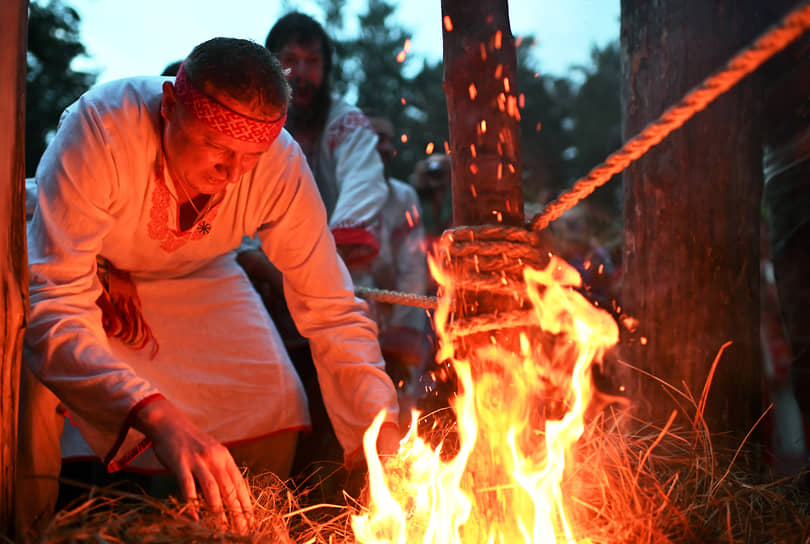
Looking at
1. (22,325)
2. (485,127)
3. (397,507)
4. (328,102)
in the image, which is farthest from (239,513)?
(328,102)

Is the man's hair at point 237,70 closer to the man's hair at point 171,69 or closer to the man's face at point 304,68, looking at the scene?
the man's hair at point 171,69

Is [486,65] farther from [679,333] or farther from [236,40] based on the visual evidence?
[679,333]

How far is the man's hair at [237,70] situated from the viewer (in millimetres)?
1834

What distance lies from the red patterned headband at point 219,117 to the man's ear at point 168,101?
55mm

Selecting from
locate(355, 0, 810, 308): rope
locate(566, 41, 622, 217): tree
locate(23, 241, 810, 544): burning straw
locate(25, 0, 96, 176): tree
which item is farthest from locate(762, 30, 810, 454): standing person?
locate(566, 41, 622, 217): tree

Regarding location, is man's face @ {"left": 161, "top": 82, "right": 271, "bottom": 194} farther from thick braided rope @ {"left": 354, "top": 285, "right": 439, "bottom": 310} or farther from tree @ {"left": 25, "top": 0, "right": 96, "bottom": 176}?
tree @ {"left": 25, "top": 0, "right": 96, "bottom": 176}

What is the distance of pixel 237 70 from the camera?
1.85 metres

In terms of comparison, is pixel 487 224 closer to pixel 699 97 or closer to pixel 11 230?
pixel 699 97

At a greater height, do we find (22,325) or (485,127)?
(485,127)

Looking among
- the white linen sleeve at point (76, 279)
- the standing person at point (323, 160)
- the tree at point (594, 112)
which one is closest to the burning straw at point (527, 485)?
the white linen sleeve at point (76, 279)

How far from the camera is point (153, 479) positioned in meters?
2.44

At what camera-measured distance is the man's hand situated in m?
1.55

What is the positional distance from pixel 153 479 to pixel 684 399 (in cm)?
186

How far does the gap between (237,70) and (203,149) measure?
0.79ft
